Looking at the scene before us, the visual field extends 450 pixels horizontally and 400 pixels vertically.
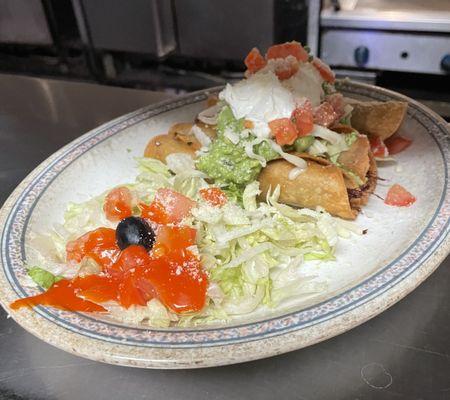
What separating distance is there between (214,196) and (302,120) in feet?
1.26

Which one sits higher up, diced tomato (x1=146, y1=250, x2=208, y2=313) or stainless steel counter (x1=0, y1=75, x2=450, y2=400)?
diced tomato (x1=146, y1=250, x2=208, y2=313)

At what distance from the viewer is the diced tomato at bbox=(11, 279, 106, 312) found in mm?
1075

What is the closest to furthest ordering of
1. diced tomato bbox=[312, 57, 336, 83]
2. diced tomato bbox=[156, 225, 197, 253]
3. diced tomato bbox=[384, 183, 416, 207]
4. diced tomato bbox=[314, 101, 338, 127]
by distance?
diced tomato bbox=[156, 225, 197, 253] < diced tomato bbox=[384, 183, 416, 207] < diced tomato bbox=[314, 101, 338, 127] < diced tomato bbox=[312, 57, 336, 83]

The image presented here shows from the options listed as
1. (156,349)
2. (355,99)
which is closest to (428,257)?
(156,349)

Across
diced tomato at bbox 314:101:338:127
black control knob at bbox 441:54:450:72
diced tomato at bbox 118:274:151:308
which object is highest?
diced tomato at bbox 314:101:338:127

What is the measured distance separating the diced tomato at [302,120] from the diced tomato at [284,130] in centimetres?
2

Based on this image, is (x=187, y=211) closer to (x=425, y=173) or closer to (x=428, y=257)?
(x=428, y=257)

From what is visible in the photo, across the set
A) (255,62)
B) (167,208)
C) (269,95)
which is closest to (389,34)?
(255,62)

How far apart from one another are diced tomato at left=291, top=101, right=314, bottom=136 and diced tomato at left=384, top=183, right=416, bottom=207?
325 millimetres

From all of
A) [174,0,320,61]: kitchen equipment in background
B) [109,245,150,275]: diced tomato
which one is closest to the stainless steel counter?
[109,245,150,275]: diced tomato

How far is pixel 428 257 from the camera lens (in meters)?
1.09

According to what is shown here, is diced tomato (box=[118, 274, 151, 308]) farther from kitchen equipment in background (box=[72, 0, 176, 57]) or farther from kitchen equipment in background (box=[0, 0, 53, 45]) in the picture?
kitchen equipment in background (box=[0, 0, 53, 45])

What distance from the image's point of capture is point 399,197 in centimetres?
148

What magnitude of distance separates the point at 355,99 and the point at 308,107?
487 mm
